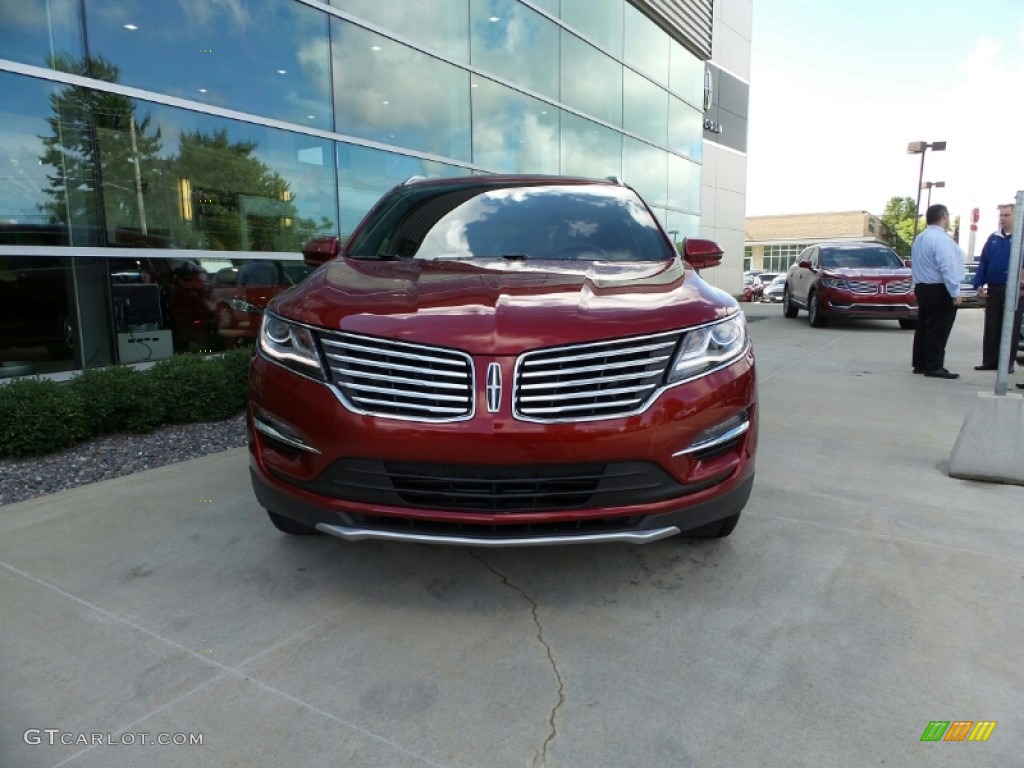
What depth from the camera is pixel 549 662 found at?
2.26 m

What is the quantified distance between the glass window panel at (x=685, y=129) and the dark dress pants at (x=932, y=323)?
39.3 ft

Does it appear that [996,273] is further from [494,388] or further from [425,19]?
[425,19]

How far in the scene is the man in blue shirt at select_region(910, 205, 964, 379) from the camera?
705 centimetres

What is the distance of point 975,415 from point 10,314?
7.30 m

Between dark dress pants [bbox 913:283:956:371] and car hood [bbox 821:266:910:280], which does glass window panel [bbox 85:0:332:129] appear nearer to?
dark dress pants [bbox 913:283:956:371]

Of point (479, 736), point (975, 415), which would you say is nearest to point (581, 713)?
point (479, 736)

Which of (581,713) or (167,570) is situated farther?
(167,570)

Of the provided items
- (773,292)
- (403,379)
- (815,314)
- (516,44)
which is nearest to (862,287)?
(815,314)

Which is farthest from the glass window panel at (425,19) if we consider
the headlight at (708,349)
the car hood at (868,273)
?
the headlight at (708,349)

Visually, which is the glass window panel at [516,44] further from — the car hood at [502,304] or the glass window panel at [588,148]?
the car hood at [502,304]

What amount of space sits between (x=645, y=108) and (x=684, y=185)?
3093 mm

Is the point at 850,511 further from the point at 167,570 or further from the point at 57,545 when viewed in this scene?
the point at 57,545

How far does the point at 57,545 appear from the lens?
3.17 metres

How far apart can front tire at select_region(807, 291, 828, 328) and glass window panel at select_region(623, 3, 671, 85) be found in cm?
696
